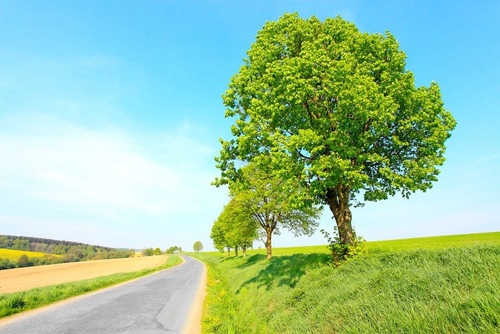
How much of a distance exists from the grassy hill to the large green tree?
345 centimetres

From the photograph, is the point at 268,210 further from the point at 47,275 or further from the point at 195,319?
the point at 47,275

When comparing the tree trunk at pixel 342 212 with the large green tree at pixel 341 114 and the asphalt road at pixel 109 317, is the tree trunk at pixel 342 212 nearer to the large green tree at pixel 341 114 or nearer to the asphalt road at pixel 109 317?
the large green tree at pixel 341 114

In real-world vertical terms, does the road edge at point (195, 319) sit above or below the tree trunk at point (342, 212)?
below

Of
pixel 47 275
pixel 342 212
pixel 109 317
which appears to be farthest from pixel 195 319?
pixel 47 275

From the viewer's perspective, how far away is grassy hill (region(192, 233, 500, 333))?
561 cm

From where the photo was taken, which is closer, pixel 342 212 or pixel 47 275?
pixel 342 212

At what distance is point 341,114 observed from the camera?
12883 millimetres

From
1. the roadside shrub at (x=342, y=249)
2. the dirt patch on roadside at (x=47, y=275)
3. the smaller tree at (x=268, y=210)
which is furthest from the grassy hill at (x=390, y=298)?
the dirt patch on roadside at (x=47, y=275)

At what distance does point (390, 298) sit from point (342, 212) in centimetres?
767

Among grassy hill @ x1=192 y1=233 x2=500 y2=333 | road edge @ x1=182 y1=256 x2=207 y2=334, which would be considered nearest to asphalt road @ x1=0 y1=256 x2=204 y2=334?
road edge @ x1=182 y1=256 x2=207 y2=334

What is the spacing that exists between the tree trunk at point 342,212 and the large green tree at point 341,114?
0.05 m

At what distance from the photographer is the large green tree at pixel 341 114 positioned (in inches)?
504

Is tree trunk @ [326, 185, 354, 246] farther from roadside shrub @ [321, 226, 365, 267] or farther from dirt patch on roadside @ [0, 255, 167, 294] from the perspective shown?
dirt patch on roadside @ [0, 255, 167, 294]

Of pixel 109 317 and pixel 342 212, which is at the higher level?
pixel 342 212
